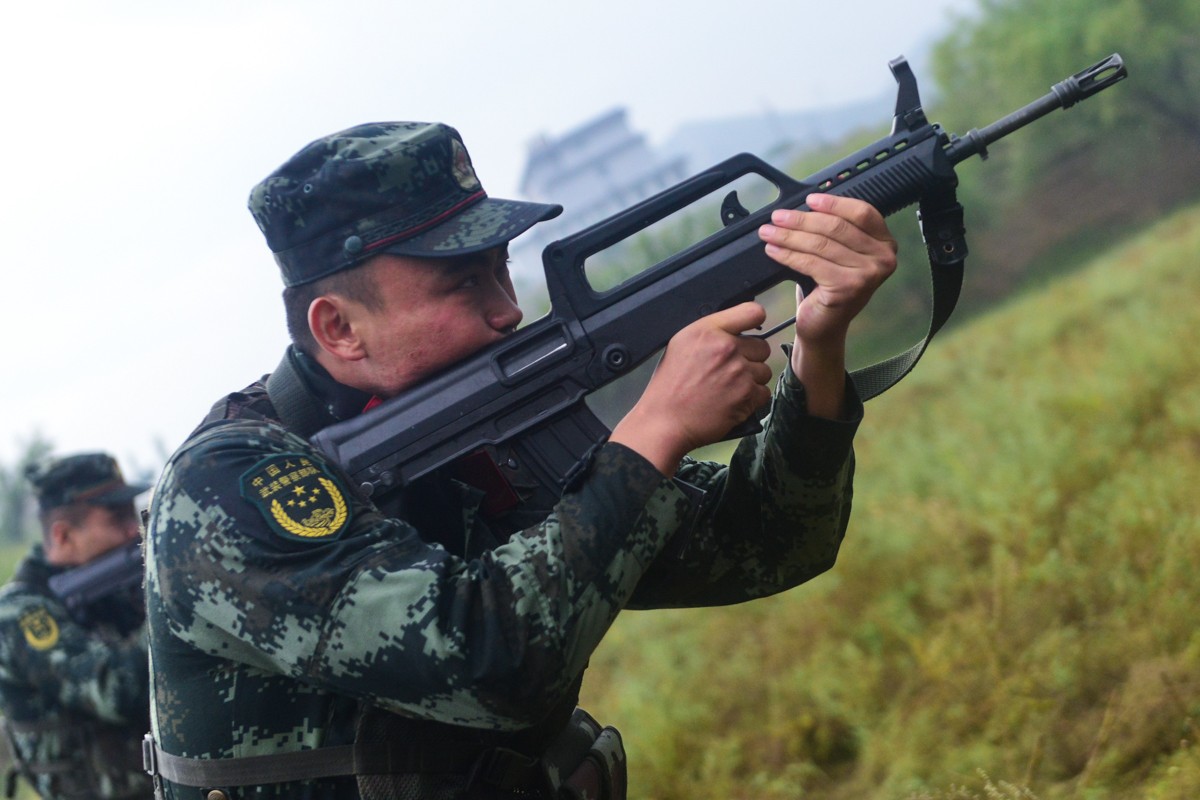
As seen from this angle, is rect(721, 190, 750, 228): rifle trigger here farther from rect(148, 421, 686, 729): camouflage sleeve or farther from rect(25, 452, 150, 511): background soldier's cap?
rect(25, 452, 150, 511): background soldier's cap

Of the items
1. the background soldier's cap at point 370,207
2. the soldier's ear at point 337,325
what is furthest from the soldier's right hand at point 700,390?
the soldier's ear at point 337,325

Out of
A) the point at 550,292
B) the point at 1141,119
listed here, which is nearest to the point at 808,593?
the point at 550,292

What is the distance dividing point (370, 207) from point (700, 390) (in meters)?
0.75

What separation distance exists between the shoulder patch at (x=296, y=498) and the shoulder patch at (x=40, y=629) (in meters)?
3.21

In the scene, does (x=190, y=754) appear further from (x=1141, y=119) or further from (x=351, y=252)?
(x=1141, y=119)

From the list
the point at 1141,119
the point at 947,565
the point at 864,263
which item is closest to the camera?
the point at 864,263

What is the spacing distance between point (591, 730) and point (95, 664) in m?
2.84

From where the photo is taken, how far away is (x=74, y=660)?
14.7 ft

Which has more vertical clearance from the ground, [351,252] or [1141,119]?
[351,252]

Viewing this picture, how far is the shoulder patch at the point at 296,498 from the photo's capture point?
1.82 meters

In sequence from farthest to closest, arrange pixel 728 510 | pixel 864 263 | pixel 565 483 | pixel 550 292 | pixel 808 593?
pixel 808 593, pixel 728 510, pixel 550 292, pixel 864 263, pixel 565 483

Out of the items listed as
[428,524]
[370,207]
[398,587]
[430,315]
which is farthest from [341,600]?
A: [370,207]

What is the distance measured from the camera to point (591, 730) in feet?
8.19

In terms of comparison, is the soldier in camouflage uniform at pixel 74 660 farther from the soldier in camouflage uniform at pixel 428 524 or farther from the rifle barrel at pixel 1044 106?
the rifle barrel at pixel 1044 106
